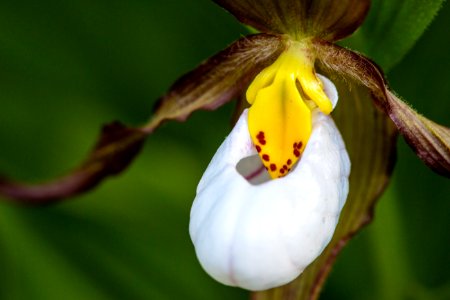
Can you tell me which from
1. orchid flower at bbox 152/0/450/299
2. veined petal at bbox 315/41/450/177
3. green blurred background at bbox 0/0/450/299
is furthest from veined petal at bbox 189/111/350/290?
green blurred background at bbox 0/0/450/299

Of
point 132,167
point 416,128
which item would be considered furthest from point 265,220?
point 132,167

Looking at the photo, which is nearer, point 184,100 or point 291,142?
point 291,142

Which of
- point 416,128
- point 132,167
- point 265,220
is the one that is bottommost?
point 132,167

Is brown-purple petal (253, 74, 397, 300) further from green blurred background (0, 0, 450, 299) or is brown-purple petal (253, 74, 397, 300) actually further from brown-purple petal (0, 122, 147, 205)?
brown-purple petal (0, 122, 147, 205)

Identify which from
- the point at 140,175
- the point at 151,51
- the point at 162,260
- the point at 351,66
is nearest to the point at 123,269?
the point at 162,260

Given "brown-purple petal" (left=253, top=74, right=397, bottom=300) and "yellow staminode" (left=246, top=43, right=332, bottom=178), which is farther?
"brown-purple petal" (left=253, top=74, right=397, bottom=300)

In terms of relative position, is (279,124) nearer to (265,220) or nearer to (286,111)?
(286,111)

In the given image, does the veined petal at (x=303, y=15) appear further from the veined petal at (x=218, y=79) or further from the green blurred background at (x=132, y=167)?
the green blurred background at (x=132, y=167)
